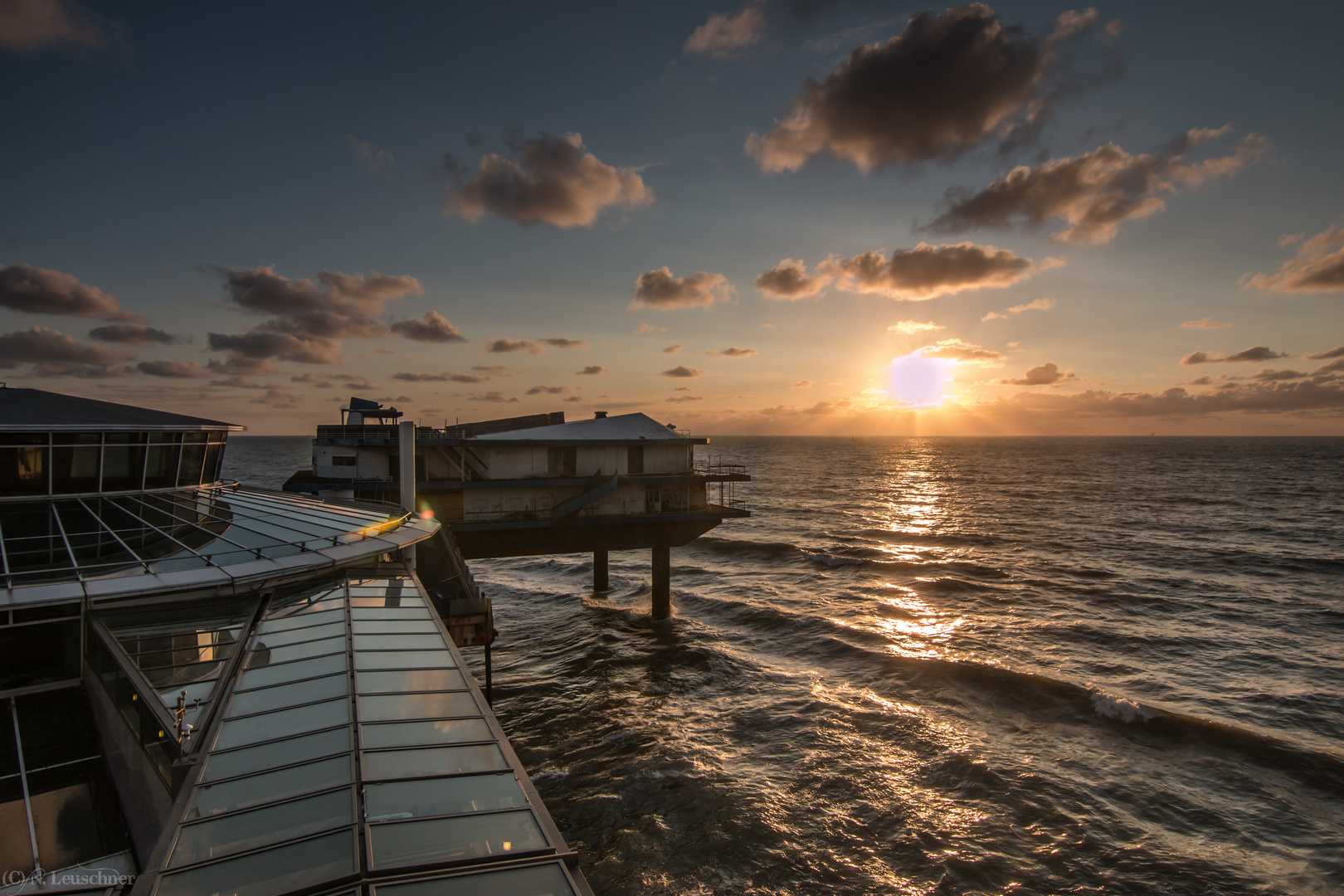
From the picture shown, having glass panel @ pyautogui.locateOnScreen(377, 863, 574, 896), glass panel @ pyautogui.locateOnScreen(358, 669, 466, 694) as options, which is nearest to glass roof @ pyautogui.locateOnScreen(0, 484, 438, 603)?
glass panel @ pyautogui.locateOnScreen(358, 669, 466, 694)

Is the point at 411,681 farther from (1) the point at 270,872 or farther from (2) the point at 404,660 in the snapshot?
(1) the point at 270,872

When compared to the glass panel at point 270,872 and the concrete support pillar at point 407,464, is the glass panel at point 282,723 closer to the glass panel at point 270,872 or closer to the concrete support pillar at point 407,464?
the glass panel at point 270,872

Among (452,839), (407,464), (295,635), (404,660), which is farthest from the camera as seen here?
(407,464)

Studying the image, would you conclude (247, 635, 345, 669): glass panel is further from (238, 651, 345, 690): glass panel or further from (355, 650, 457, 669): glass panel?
(355, 650, 457, 669): glass panel

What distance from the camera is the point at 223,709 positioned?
905 centimetres

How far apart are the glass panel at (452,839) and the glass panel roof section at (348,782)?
15 mm

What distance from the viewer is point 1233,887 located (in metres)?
15.8

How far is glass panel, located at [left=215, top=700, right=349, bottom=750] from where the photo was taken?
825 cm

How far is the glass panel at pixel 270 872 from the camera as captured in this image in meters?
5.51

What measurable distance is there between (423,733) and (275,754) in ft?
5.77

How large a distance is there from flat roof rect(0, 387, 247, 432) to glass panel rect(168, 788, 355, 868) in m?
19.1

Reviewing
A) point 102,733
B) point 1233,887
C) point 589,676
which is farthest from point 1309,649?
point 102,733

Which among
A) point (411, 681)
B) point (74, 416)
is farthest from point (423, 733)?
point (74, 416)

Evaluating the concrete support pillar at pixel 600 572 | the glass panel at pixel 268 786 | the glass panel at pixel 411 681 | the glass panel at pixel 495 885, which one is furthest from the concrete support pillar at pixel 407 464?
the glass panel at pixel 495 885
